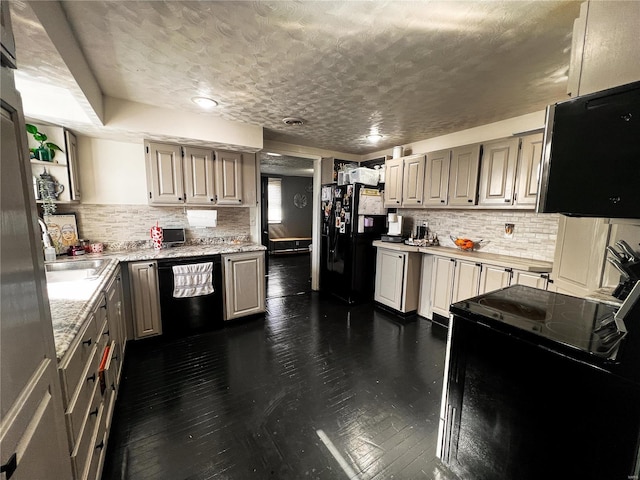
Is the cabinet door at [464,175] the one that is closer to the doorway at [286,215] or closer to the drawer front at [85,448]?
the drawer front at [85,448]

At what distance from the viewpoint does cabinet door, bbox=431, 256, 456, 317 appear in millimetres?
3082

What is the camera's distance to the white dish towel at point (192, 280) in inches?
109

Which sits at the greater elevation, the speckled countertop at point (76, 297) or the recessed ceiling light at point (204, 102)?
the recessed ceiling light at point (204, 102)

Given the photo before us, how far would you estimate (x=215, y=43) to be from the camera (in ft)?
5.21

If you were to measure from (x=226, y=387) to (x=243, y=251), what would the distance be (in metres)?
1.46

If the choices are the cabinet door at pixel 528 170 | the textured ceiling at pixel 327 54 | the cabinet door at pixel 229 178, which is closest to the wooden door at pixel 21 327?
the textured ceiling at pixel 327 54

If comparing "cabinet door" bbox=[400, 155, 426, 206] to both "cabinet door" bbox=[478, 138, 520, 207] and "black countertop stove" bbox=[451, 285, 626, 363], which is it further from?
"black countertop stove" bbox=[451, 285, 626, 363]

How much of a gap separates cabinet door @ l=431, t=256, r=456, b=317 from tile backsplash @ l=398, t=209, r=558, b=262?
51cm

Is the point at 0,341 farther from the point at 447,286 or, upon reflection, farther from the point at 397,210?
the point at 397,210

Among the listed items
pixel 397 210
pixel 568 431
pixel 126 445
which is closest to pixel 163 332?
pixel 126 445

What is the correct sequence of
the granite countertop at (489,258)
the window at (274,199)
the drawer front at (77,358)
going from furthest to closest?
1. the window at (274,199)
2. the granite countertop at (489,258)
3. the drawer front at (77,358)

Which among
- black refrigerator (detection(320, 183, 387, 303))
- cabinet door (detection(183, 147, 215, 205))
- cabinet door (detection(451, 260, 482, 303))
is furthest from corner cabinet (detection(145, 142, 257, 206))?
cabinet door (detection(451, 260, 482, 303))

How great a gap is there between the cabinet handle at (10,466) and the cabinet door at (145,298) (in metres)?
2.34

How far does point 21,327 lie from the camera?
0.62m
